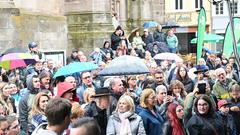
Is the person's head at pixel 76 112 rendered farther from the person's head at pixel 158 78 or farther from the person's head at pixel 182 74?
the person's head at pixel 182 74

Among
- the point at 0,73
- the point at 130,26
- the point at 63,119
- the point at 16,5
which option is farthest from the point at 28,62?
the point at 130,26

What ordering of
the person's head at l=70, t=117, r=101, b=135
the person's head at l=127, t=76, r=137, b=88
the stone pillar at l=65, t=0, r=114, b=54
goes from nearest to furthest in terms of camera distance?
1. the person's head at l=70, t=117, r=101, b=135
2. the person's head at l=127, t=76, r=137, b=88
3. the stone pillar at l=65, t=0, r=114, b=54

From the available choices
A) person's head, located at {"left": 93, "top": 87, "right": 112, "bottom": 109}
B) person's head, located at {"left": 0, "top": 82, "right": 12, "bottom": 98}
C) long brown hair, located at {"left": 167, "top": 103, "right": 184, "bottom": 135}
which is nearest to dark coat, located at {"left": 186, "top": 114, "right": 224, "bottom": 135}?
long brown hair, located at {"left": 167, "top": 103, "right": 184, "bottom": 135}

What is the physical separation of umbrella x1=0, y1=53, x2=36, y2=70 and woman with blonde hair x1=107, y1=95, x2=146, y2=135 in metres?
5.39

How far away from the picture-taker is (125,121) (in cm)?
880

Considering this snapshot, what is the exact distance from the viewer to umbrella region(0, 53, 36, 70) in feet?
45.2

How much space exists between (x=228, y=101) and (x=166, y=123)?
157 centimetres

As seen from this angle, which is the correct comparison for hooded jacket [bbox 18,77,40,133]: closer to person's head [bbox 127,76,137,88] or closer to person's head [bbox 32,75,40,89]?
person's head [bbox 32,75,40,89]

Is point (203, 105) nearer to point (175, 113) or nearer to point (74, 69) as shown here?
point (175, 113)

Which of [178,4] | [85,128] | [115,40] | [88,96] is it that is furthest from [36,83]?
[178,4]

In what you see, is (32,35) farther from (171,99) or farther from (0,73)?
(171,99)

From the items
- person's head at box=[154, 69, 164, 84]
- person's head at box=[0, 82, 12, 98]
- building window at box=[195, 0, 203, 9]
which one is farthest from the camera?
building window at box=[195, 0, 203, 9]

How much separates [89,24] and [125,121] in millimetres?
14032

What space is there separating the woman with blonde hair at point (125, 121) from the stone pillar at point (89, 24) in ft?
43.8
